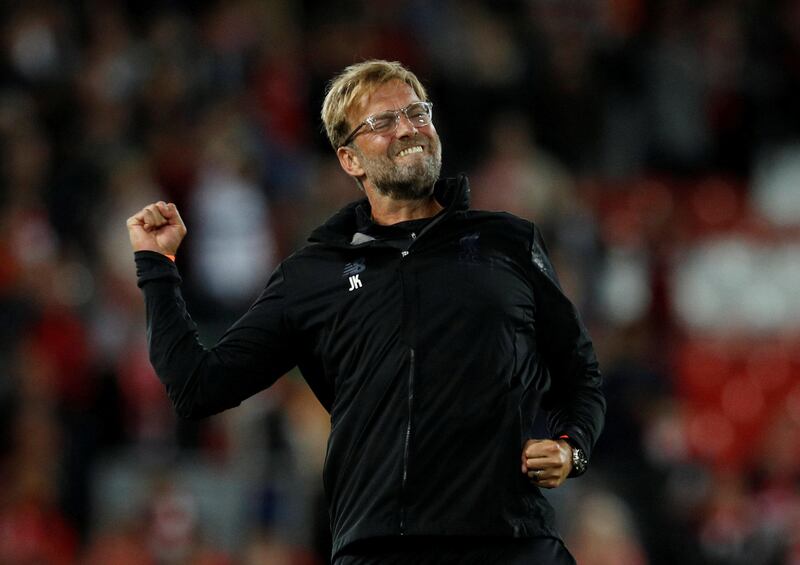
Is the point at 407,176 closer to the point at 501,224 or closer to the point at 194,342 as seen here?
the point at 501,224

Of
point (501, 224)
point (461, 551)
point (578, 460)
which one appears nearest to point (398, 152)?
point (501, 224)

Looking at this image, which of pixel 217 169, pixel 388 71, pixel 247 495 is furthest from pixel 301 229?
pixel 388 71

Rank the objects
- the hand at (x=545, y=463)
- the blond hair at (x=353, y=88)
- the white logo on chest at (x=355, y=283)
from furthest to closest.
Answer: the blond hair at (x=353, y=88)
the white logo on chest at (x=355, y=283)
the hand at (x=545, y=463)

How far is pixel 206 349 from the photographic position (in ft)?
13.7

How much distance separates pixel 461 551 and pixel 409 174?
101 centimetres

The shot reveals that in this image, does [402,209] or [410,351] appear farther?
[402,209]

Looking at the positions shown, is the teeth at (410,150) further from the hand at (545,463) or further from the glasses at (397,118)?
the hand at (545,463)

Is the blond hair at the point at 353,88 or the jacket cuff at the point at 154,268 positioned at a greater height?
the blond hair at the point at 353,88

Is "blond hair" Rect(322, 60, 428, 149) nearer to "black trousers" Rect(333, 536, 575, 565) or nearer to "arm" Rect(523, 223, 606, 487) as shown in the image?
"arm" Rect(523, 223, 606, 487)

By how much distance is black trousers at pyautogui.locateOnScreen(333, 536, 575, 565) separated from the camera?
151 inches

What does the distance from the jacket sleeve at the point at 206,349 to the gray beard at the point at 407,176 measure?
1.20 feet

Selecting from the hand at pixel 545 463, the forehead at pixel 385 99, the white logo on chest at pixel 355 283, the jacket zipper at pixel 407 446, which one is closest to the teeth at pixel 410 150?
the forehead at pixel 385 99

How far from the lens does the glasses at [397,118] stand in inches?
167

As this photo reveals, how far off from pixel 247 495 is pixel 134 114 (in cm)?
303
